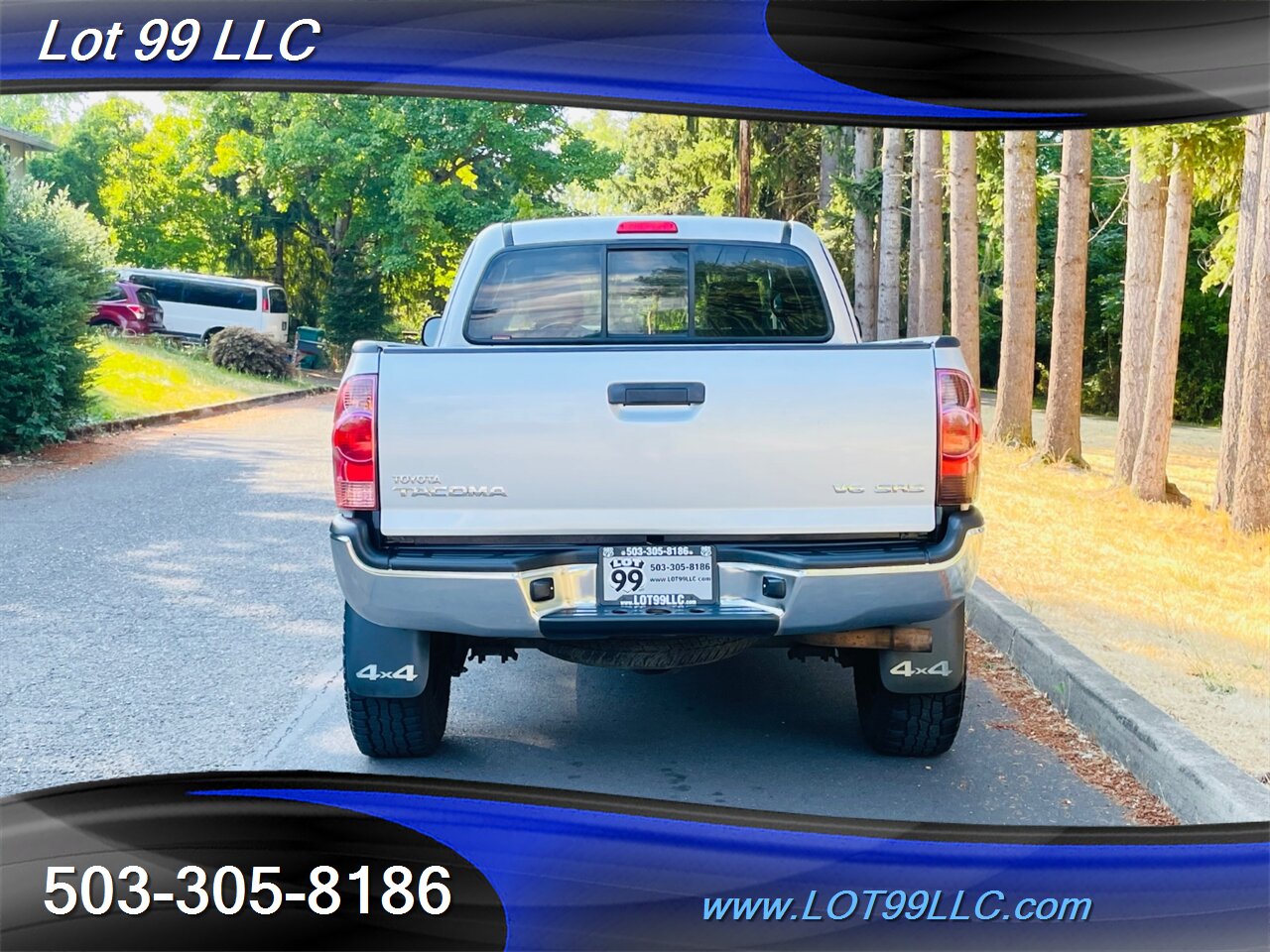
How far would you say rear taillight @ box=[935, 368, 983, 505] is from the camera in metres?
4.77

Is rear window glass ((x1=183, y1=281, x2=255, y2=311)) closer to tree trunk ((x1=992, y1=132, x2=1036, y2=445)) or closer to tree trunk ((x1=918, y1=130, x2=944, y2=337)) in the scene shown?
tree trunk ((x1=918, y1=130, x2=944, y2=337))

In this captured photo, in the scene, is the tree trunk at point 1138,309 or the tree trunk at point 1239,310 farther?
the tree trunk at point 1138,309

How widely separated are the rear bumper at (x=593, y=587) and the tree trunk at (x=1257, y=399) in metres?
7.88

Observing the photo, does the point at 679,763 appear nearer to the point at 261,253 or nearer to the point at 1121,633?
the point at 1121,633

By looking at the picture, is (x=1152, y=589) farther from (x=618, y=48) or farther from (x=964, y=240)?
(x=964, y=240)

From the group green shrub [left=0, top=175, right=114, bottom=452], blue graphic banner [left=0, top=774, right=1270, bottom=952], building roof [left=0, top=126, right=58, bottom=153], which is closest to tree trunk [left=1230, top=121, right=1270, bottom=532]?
blue graphic banner [left=0, top=774, right=1270, bottom=952]

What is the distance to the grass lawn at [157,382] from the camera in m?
20.8

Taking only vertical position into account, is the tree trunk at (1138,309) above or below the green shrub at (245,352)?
above

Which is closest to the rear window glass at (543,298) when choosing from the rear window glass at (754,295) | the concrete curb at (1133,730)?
the rear window glass at (754,295)

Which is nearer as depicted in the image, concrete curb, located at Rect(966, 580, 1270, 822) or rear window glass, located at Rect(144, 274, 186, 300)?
concrete curb, located at Rect(966, 580, 1270, 822)

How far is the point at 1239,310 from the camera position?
13094mm

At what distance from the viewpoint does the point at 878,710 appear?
17.9ft

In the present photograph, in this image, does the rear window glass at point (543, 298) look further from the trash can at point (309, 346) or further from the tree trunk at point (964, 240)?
the trash can at point (309, 346)

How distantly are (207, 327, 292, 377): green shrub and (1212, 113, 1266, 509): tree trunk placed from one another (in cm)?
2399
